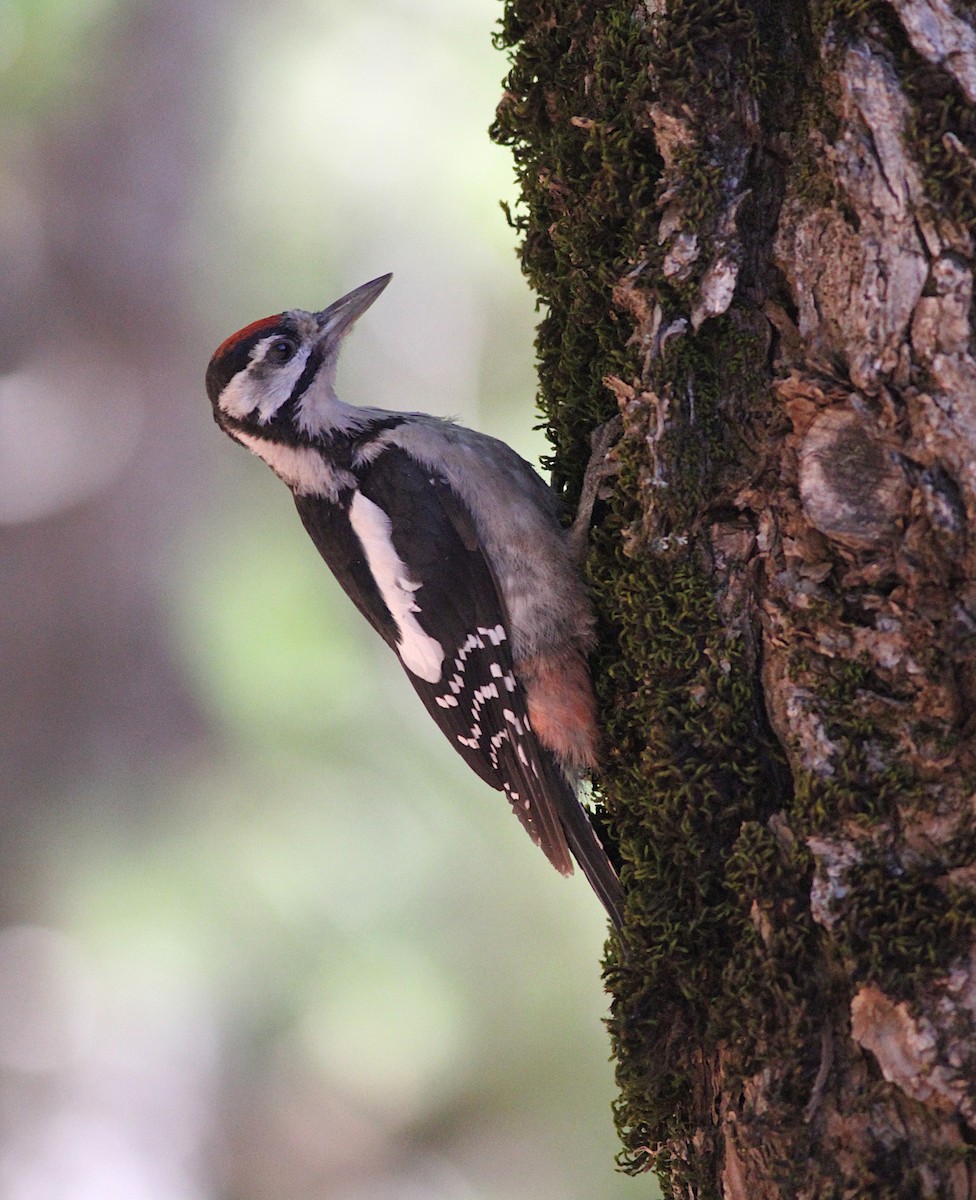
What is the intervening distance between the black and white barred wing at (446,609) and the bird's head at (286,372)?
1.15 feet

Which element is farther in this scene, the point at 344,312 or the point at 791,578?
the point at 344,312

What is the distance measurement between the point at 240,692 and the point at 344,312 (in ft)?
5.73

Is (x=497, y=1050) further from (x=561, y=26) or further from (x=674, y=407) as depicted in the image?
(x=561, y=26)

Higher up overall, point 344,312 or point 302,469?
point 344,312

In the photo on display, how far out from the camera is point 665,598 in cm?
197

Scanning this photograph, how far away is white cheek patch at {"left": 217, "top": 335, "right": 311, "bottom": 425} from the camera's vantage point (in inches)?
121

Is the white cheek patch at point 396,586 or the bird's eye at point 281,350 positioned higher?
the bird's eye at point 281,350

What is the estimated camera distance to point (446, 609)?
2.74m

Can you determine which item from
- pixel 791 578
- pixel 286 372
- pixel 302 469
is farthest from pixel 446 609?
pixel 791 578

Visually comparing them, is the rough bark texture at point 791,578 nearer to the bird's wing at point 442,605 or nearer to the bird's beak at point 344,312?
the bird's wing at point 442,605

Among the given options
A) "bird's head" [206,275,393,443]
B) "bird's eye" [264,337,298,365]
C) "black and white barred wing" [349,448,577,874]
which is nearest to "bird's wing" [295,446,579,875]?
"black and white barred wing" [349,448,577,874]

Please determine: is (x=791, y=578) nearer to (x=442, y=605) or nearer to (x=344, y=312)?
(x=442, y=605)

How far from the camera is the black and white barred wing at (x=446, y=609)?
2680 millimetres

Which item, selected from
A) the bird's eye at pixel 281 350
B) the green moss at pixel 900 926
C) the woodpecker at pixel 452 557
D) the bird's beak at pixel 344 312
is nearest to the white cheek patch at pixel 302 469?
the woodpecker at pixel 452 557
